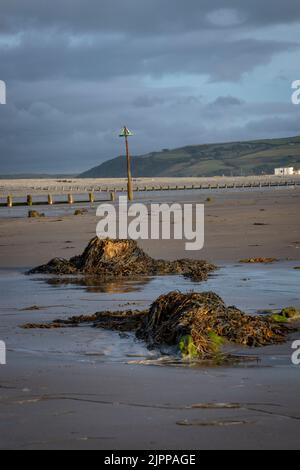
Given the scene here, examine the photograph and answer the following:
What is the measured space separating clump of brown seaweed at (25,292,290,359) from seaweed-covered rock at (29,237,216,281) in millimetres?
5336

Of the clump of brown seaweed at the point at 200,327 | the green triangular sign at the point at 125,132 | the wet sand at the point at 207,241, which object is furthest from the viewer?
the green triangular sign at the point at 125,132

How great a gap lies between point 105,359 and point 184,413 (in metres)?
1.98

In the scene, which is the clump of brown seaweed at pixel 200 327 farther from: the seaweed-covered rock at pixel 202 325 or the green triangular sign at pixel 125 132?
the green triangular sign at pixel 125 132

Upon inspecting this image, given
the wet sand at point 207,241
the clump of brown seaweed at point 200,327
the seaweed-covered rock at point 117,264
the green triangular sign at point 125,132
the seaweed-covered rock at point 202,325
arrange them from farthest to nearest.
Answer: the green triangular sign at point 125,132 → the wet sand at point 207,241 → the seaweed-covered rock at point 117,264 → the seaweed-covered rock at point 202,325 → the clump of brown seaweed at point 200,327

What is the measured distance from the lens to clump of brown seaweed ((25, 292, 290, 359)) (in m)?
7.59

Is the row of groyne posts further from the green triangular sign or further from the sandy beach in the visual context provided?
the sandy beach

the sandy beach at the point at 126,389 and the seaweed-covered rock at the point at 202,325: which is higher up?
the seaweed-covered rock at the point at 202,325

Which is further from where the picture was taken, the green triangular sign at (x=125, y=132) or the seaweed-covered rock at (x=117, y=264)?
the green triangular sign at (x=125, y=132)

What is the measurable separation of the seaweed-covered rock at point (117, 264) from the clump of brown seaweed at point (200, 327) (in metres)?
5.34

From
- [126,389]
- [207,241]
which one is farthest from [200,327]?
[207,241]

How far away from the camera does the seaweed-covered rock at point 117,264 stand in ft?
46.8

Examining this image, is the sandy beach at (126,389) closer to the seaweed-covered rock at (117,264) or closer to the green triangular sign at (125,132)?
the seaweed-covered rock at (117,264)

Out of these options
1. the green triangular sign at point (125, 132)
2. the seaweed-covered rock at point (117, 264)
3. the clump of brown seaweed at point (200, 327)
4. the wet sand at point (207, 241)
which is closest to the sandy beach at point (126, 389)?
the clump of brown seaweed at point (200, 327)

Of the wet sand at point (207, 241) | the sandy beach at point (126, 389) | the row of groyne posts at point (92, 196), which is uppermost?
the row of groyne posts at point (92, 196)
